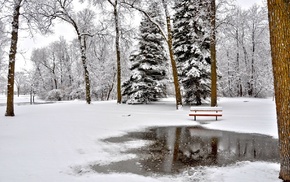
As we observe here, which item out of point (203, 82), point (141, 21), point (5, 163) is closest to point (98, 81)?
point (141, 21)

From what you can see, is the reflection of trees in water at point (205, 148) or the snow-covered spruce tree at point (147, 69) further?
the snow-covered spruce tree at point (147, 69)

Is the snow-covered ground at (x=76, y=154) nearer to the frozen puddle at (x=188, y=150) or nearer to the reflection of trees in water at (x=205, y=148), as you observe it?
the frozen puddle at (x=188, y=150)

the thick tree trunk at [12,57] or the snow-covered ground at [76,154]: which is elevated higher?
the thick tree trunk at [12,57]

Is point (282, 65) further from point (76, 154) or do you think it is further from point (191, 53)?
point (191, 53)

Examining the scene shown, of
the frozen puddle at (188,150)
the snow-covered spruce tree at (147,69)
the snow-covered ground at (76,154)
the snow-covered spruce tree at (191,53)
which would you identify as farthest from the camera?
the snow-covered spruce tree at (147,69)

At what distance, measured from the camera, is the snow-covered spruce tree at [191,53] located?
62.7ft

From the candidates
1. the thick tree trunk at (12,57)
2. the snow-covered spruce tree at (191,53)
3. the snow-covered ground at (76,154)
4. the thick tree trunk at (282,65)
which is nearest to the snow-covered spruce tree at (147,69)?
the snow-covered spruce tree at (191,53)

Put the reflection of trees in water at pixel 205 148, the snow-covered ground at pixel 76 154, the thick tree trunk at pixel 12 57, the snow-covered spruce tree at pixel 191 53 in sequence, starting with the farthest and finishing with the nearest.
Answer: the snow-covered spruce tree at pixel 191 53
the thick tree trunk at pixel 12 57
the reflection of trees in water at pixel 205 148
the snow-covered ground at pixel 76 154

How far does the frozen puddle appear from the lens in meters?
5.91

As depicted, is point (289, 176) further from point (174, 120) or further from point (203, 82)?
point (203, 82)

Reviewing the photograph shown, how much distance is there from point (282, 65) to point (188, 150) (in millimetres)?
3846

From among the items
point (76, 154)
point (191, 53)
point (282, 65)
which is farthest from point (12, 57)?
point (282, 65)

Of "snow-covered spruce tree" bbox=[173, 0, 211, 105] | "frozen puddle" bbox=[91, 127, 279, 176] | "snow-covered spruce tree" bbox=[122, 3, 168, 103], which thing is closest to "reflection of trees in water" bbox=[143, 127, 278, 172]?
"frozen puddle" bbox=[91, 127, 279, 176]

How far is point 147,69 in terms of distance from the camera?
2216 cm
